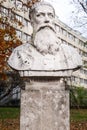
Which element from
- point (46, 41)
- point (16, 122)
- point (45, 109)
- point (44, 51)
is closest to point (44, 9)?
point (46, 41)

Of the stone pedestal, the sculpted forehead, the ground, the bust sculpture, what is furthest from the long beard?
the ground

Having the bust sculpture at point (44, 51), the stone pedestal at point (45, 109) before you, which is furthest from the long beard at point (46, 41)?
the stone pedestal at point (45, 109)

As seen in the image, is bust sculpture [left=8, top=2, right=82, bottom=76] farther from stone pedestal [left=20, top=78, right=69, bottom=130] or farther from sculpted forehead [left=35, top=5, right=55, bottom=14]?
stone pedestal [left=20, top=78, right=69, bottom=130]

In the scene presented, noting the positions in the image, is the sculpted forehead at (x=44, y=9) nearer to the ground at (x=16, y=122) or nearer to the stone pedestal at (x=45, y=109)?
the stone pedestal at (x=45, y=109)

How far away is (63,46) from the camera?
24.5 feet

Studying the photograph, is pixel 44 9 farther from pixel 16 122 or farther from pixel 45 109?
pixel 16 122

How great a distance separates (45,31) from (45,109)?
1.28m

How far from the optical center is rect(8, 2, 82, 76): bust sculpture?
7.25 m

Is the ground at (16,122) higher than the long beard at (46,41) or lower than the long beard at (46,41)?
lower

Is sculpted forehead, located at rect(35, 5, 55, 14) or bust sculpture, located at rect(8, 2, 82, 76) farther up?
sculpted forehead, located at rect(35, 5, 55, 14)

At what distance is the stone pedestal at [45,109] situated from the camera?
23.4ft

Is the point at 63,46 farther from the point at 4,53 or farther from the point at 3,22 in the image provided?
the point at 3,22

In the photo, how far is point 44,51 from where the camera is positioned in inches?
290

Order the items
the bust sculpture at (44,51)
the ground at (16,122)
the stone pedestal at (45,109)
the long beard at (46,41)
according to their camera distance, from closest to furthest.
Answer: the stone pedestal at (45,109) → the bust sculpture at (44,51) → the long beard at (46,41) → the ground at (16,122)
